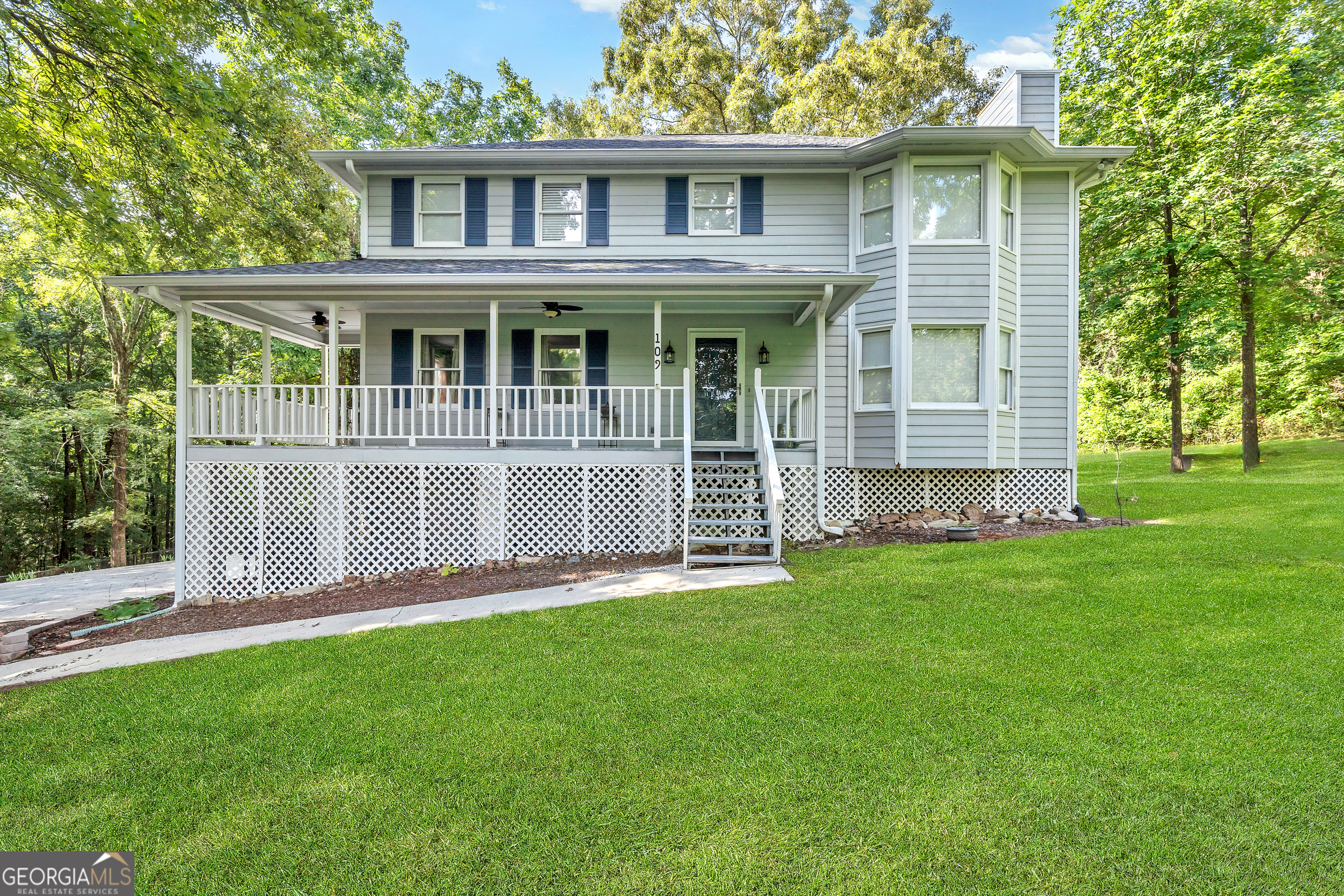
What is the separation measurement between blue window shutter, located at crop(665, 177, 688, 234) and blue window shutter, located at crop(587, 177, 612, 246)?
44.2 inches

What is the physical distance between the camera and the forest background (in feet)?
27.2

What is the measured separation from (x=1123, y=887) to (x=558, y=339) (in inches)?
403

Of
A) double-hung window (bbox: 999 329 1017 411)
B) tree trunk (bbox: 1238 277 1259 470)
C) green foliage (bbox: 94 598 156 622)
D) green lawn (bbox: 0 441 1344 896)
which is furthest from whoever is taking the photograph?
tree trunk (bbox: 1238 277 1259 470)

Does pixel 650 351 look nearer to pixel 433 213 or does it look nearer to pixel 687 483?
pixel 687 483

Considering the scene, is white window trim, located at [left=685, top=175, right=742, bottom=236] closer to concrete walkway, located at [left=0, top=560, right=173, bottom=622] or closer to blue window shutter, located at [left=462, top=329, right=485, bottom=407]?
blue window shutter, located at [left=462, top=329, right=485, bottom=407]

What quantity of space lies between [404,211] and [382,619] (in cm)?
820

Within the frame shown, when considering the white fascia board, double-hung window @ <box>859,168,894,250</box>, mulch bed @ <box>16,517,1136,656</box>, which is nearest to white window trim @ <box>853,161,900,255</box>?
double-hung window @ <box>859,168,894,250</box>

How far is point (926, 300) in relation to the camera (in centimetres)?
989

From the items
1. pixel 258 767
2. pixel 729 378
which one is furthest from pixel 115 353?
pixel 258 767

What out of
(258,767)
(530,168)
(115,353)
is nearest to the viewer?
(258,767)

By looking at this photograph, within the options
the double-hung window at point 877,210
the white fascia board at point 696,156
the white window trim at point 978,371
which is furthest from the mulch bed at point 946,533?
the white fascia board at point 696,156

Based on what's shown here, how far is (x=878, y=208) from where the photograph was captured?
404 inches

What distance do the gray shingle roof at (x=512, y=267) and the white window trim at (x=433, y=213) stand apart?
31cm

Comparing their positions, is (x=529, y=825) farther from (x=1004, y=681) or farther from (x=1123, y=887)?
(x=1004, y=681)
